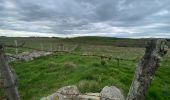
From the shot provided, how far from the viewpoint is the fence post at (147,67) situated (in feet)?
15.4

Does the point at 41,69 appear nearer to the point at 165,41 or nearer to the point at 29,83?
the point at 29,83

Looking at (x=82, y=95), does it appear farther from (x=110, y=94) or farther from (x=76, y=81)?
(x=76, y=81)

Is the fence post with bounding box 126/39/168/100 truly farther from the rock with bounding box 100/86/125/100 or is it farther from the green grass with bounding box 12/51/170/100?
the green grass with bounding box 12/51/170/100

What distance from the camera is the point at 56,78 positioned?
14.1 metres

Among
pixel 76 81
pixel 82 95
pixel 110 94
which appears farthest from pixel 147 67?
pixel 76 81

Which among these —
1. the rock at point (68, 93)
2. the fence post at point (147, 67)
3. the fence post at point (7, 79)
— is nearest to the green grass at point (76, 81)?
the rock at point (68, 93)

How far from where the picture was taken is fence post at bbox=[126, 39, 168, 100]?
469cm

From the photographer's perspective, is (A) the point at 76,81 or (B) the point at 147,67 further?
(A) the point at 76,81

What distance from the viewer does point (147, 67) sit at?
4719mm

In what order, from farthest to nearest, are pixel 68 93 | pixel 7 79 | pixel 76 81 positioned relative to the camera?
pixel 76 81 → pixel 68 93 → pixel 7 79

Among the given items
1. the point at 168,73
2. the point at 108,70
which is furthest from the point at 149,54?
the point at 168,73

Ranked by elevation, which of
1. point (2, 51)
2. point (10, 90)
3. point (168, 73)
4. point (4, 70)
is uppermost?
point (2, 51)

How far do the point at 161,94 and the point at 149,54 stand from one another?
857 cm

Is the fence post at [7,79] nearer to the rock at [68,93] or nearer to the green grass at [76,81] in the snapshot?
the rock at [68,93]
